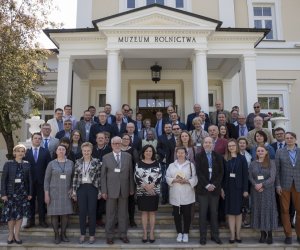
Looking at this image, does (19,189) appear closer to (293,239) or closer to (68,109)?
(68,109)

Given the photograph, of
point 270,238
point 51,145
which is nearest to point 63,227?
point 51,145

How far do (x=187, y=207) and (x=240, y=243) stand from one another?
1.23m

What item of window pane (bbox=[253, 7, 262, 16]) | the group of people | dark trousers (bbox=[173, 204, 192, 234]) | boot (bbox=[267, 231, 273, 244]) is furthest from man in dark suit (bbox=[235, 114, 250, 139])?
window pane (bbox=[253, 7, 262, 16])

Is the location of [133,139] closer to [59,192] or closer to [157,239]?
[59,192]

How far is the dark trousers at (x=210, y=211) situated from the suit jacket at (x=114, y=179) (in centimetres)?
140

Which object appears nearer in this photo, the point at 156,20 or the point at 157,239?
the point at 157,239

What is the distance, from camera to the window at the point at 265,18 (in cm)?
1583

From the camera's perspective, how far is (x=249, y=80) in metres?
11.3

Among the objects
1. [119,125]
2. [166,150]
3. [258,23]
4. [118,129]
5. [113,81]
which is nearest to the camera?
[166,150]

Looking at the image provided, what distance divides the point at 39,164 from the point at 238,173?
4107mm

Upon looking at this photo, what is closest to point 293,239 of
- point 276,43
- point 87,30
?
point 87,30

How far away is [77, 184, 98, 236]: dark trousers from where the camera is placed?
6672 millimetres

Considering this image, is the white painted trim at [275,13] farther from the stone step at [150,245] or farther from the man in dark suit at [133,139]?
the stone step at [150,245]

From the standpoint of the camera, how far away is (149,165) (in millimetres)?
6707
